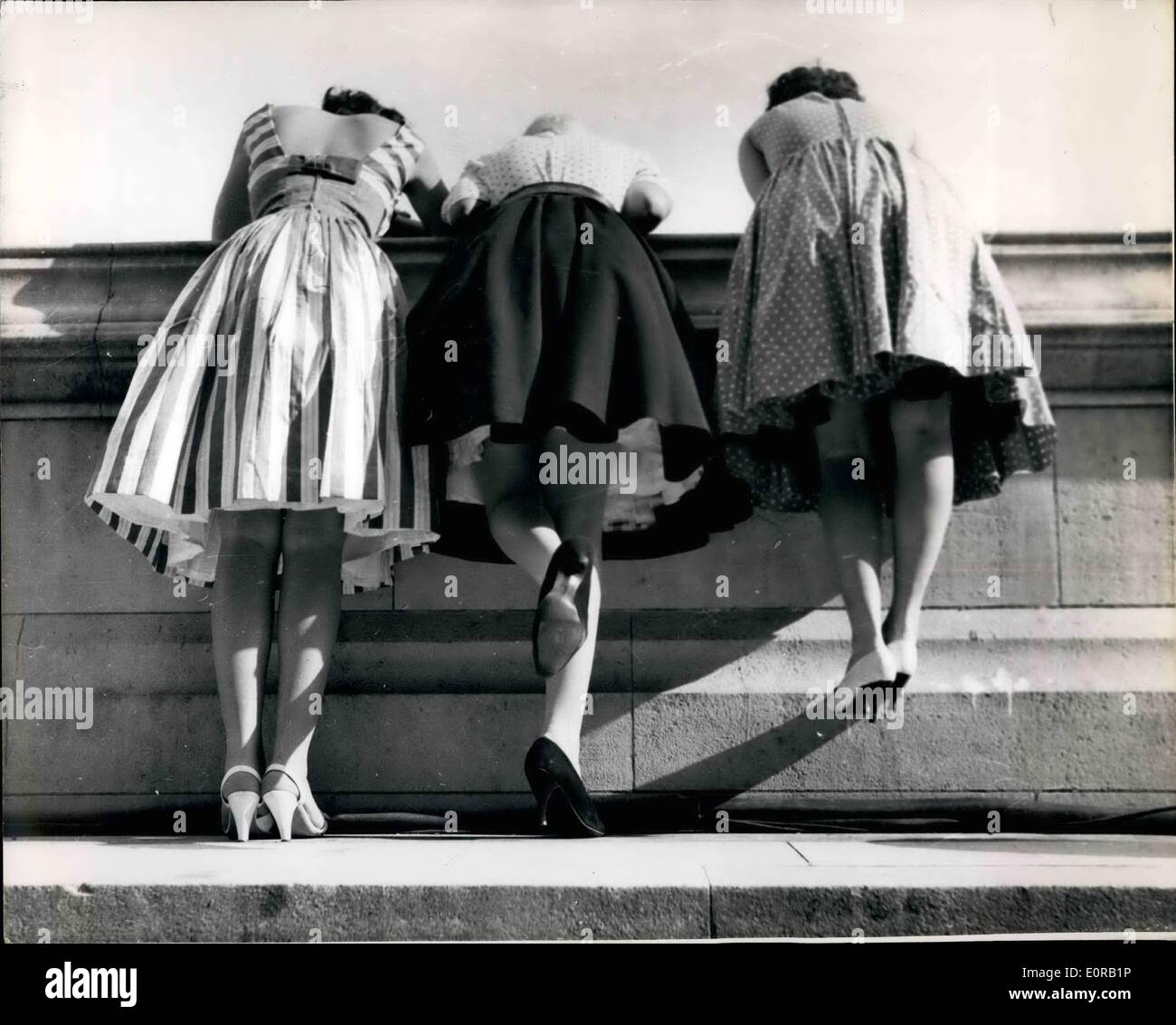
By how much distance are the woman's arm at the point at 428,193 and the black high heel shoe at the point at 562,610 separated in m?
1.15

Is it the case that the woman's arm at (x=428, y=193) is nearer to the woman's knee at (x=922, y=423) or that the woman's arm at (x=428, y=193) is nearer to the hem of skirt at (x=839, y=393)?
the hem of skirt at (x=839, y=393)

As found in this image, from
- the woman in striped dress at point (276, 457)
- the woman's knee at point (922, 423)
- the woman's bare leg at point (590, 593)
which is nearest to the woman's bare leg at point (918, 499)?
the woman's knee at point (922, 423)

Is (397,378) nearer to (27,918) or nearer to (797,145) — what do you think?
(797,145)

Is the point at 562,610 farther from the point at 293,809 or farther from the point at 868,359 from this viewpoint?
the point at 868,359

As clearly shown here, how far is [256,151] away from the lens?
11.6 feet

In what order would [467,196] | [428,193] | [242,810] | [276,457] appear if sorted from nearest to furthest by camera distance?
[242,810]
[276,457]
[467,196]
[428,193]

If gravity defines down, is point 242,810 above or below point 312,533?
below

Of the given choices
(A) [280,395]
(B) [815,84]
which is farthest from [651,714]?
(B) [815,84]

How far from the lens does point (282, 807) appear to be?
2.97 meters

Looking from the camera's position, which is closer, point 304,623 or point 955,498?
point 304,623

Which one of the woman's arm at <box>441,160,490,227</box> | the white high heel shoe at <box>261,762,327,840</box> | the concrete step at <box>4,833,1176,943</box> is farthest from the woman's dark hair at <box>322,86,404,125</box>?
the concrete step at <box>4,833,1176,943</box>

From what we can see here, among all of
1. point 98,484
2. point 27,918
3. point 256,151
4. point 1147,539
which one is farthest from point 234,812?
point 1147,539

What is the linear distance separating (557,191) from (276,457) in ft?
3.08

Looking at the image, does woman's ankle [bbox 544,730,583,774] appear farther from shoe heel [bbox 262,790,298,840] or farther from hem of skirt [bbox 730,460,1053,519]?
hem of skirt [bbox 730,460,1053,519]
